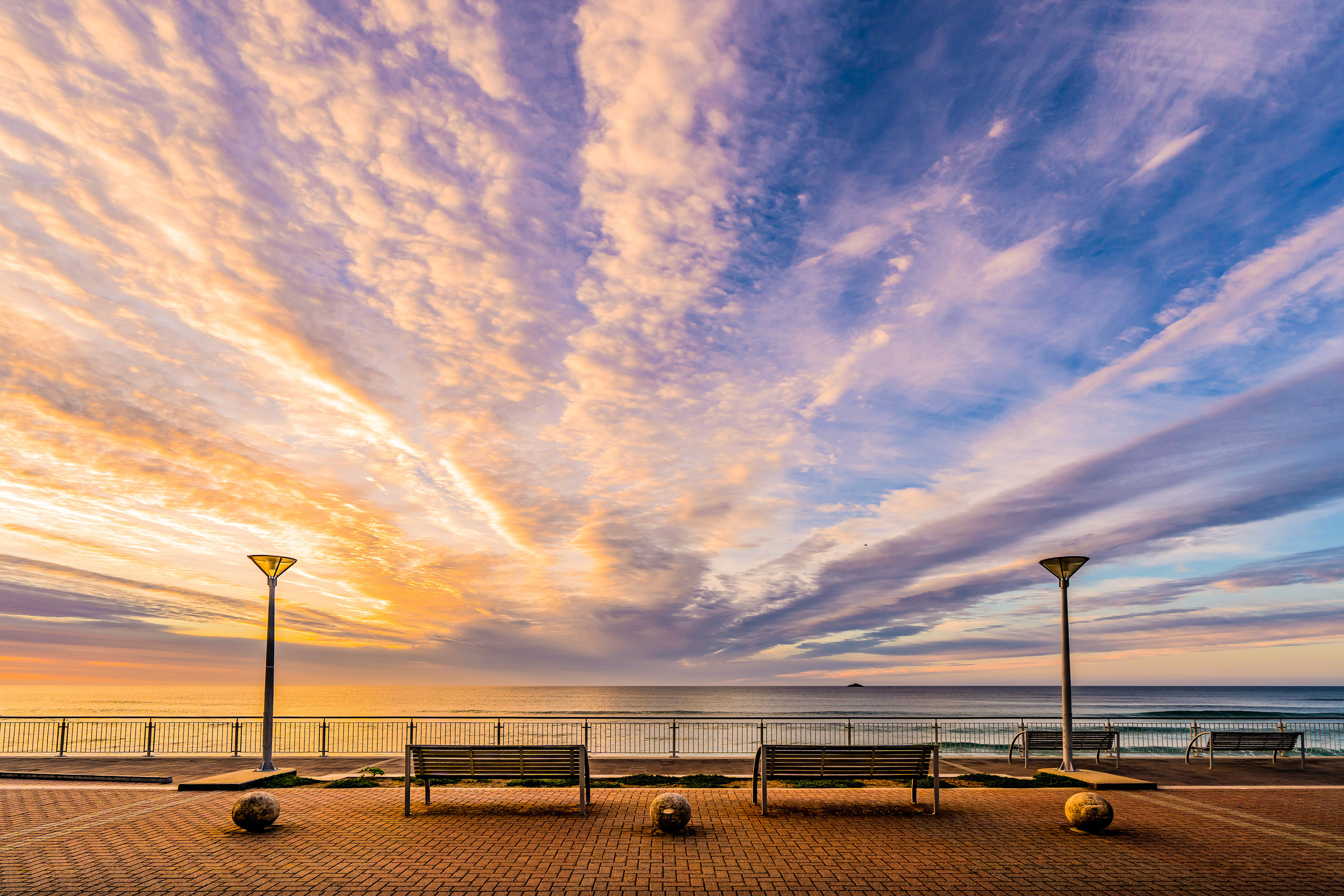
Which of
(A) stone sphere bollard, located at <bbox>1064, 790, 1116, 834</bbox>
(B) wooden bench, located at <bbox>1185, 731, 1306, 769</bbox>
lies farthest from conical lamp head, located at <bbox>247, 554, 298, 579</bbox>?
(B) wooden bench, located at <bbox>1185, 731, 1306, 769</bbox>

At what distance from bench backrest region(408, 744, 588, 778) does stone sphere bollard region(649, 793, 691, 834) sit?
152cm

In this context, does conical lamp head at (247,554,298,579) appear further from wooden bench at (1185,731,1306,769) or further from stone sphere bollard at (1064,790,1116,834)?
wooden bench at (1185,731,1306,769)

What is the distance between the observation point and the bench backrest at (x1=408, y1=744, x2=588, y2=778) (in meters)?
10.3

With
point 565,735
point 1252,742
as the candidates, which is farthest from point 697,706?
point 1252,742

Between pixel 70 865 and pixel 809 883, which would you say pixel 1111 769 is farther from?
pixel 70 865

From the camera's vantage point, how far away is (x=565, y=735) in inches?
1993

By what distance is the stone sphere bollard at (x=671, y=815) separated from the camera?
29.6 ft

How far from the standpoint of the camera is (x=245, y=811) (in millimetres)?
9445

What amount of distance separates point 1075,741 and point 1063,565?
14.9ft

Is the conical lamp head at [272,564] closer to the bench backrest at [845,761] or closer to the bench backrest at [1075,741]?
the bench backrest at [845,761]

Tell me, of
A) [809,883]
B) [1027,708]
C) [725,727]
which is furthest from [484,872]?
[1027,708]

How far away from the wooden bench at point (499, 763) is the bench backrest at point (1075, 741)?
11.4 m

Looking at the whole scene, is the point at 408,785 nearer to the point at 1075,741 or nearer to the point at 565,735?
the point at 1075,741

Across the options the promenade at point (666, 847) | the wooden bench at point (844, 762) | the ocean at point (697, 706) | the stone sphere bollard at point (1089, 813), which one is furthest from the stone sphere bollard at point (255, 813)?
the ocean at point (697, 706)
